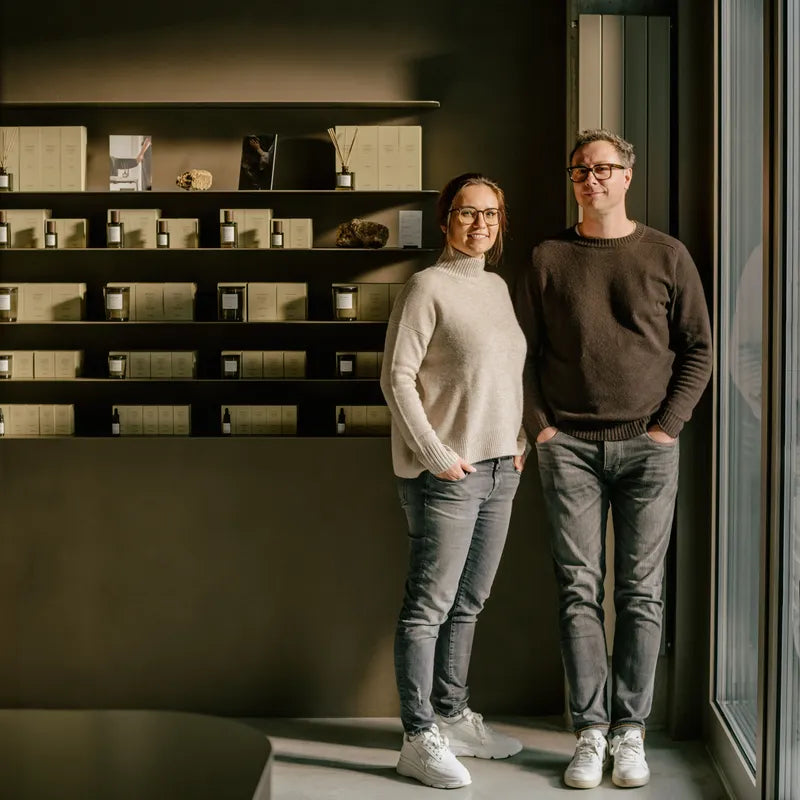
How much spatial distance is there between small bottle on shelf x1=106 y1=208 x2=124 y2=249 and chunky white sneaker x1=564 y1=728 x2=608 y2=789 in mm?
2250

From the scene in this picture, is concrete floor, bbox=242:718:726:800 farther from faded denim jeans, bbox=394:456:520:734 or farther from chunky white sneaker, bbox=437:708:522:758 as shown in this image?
faded denim jeans, bbox=394:456:520:734

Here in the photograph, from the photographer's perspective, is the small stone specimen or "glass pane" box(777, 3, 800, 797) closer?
"glass pane" box(777, 3, 800, 797)

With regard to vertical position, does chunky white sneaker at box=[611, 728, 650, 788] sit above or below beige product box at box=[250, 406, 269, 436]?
below

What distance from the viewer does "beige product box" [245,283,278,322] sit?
3449 mm

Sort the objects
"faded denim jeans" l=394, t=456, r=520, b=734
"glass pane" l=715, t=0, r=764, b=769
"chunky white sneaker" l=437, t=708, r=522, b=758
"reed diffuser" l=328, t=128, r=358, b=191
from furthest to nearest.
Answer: "reed diffuser" l=328, t=128, r=358, b=191
"chunky white sneaker" l=437, t=708, r=522, b=758
"faded denim jeans" l=394, t=456, r=520, b=734
"glass pane" l=715, t=0, r=764, b=769

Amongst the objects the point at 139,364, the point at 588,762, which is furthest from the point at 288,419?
the point at 588,762

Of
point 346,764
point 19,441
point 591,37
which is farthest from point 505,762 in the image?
point 591,37

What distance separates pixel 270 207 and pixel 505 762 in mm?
2072

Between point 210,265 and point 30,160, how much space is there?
715 mm

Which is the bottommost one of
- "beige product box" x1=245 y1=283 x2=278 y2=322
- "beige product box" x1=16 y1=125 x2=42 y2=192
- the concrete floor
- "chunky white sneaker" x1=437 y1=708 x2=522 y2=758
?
the concrete floor

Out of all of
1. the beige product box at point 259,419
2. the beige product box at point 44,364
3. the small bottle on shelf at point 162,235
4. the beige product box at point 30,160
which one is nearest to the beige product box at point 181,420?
the beige product box at point 259,419

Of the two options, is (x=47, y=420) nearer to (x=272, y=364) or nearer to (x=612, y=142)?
(x=272, y=364)

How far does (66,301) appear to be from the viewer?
347cm

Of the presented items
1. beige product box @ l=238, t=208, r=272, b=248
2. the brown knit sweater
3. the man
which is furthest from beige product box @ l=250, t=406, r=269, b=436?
the brown knit sweater
